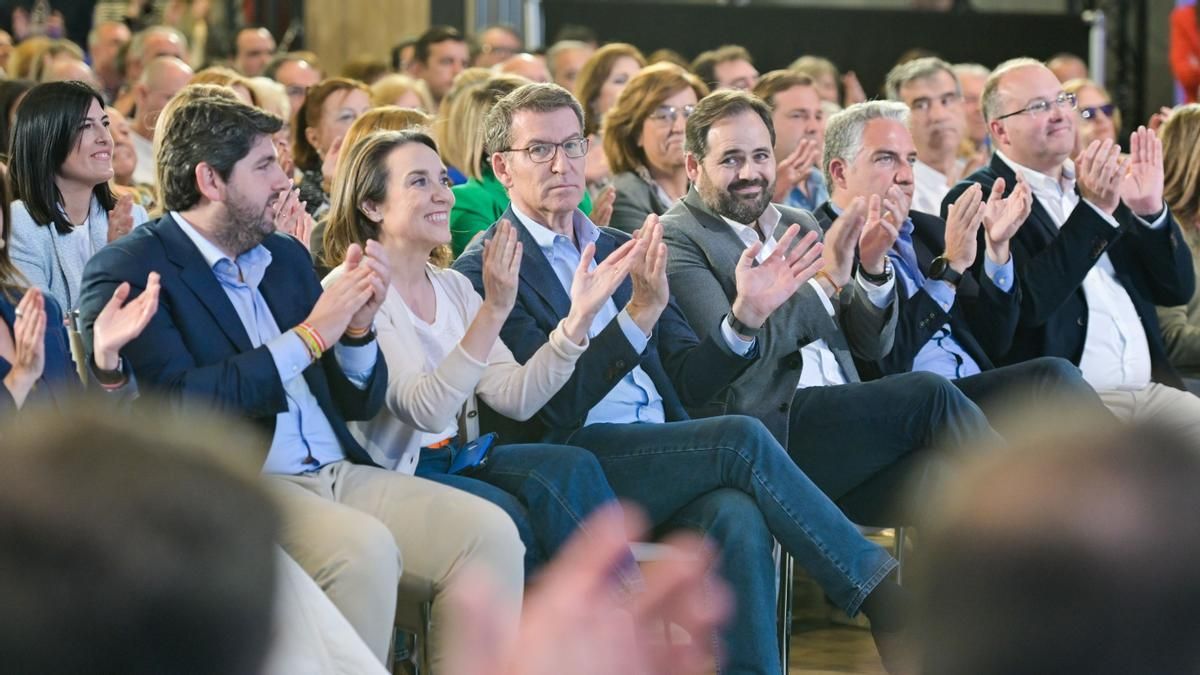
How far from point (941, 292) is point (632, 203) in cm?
98

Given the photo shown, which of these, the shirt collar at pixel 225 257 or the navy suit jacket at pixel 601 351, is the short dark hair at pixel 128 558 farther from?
the navy suit jacket at pixel 601 351

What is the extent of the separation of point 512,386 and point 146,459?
2485 millimetres

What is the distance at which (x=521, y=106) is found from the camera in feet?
12.6

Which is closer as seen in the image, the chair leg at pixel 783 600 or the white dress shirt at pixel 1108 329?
the chair leg at pixel 783 600

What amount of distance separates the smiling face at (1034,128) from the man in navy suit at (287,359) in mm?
2171

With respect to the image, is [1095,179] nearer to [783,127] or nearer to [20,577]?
[783,127]

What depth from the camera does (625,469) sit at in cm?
332

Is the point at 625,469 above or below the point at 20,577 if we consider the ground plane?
below

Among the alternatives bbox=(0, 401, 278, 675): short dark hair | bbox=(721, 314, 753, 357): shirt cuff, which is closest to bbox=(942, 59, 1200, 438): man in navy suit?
bbox=(721, 314, 753, 357): shirt cuff

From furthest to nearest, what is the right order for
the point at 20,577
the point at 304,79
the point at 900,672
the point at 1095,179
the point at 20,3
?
the point at 20,3
the point at 304,79
the point at 1095,179
the point at 900,672
the point at 20,577

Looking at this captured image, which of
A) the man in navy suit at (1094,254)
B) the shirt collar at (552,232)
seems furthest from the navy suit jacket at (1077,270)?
the shirt collar at (552,232)

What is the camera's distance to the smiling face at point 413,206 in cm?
335

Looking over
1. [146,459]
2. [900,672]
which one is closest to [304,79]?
[900,672]

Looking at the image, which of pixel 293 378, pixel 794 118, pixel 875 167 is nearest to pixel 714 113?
pixel 875 167
